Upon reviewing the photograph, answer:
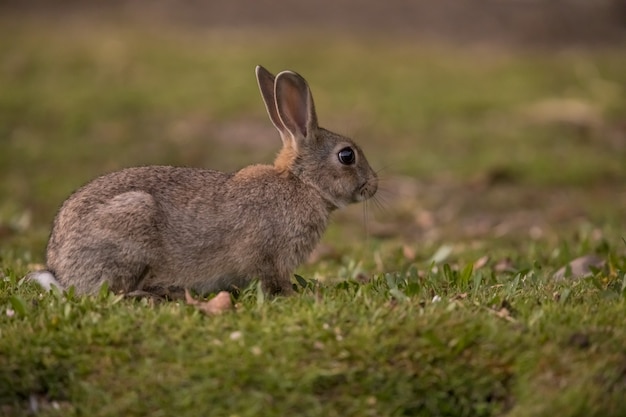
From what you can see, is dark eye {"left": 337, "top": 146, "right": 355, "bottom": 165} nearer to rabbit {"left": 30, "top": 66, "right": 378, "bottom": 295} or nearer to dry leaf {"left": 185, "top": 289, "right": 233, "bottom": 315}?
rabbit {"left": 30, "top": 66, "right": 378, "bottom": 295}

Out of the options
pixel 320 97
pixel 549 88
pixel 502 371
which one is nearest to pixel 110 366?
pixel 502 371

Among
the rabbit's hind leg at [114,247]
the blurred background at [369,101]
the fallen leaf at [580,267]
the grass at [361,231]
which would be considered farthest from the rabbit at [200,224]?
the blurred background at [369,101]

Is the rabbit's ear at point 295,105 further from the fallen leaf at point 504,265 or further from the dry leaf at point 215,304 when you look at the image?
the fallen leaf at point 504,265

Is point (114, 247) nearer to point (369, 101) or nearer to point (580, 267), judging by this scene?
point (580, 267)

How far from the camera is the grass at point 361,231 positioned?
5164mm

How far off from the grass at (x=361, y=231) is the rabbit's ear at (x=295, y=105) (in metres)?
1.15

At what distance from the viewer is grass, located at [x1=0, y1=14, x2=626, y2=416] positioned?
516 centimetres

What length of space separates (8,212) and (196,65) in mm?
8823

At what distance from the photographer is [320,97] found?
17.0 metres

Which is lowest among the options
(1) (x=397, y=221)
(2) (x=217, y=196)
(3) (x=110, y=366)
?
(1) (x=397, y=221)

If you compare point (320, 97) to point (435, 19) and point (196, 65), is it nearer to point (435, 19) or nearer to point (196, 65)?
point (196, 65)

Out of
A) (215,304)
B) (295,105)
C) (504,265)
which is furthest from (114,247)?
(504,265)

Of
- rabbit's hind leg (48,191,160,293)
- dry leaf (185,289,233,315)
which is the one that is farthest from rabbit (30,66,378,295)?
dry leaf (185,289,233,315)

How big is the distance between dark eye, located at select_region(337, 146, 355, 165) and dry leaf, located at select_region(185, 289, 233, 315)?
1.65 meters
